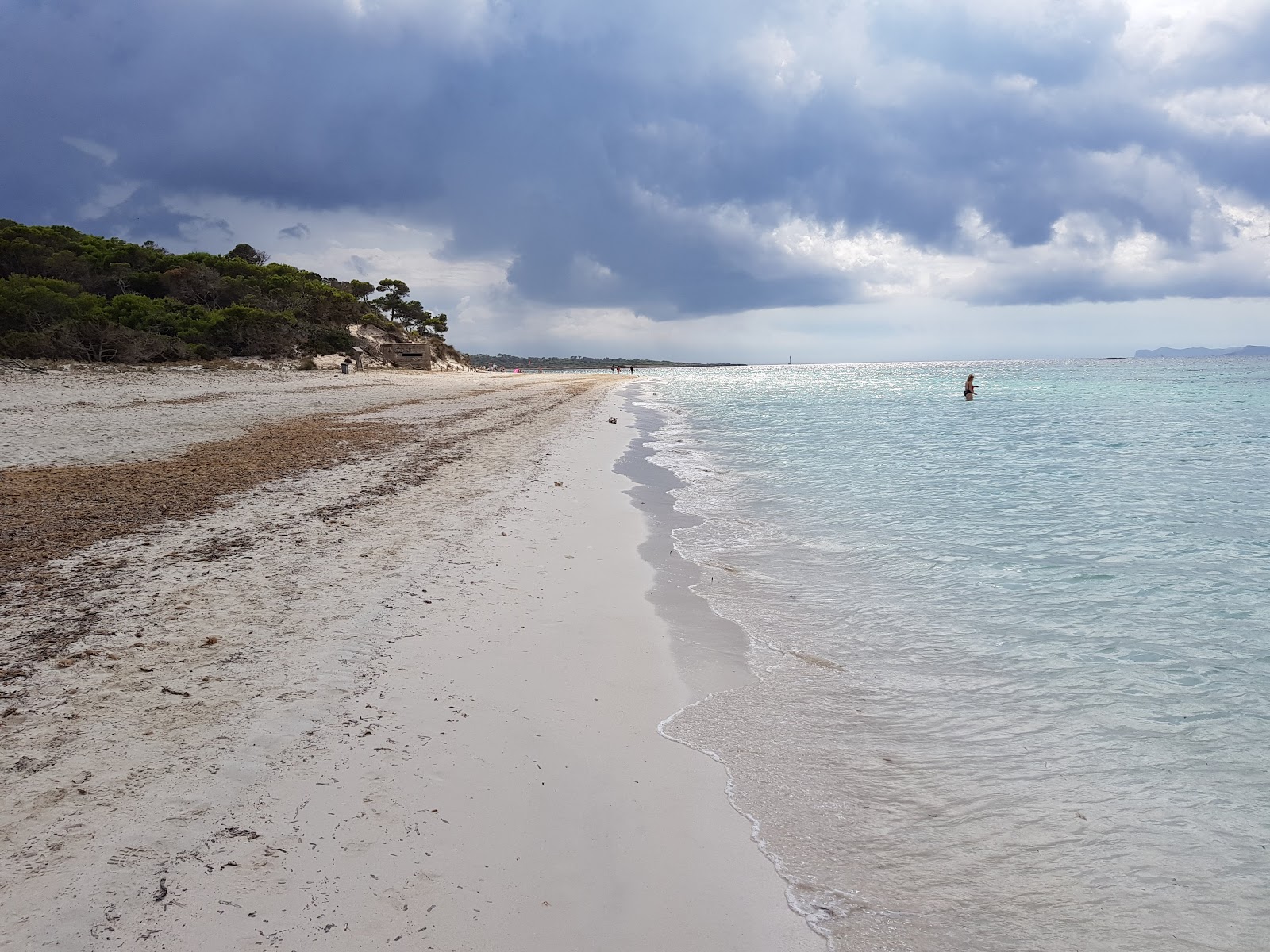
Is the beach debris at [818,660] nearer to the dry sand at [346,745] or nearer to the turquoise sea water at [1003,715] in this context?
the turquoise sea water at [1003,715]

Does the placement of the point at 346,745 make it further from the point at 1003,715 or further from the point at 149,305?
the point at 149,305

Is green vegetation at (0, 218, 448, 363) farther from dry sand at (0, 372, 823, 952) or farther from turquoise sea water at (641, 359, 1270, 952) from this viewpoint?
turquoise sea water at (641, 359, 1270, 952)

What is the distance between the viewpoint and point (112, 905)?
2.23 m

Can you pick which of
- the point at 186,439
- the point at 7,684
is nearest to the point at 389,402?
the point at 186,439

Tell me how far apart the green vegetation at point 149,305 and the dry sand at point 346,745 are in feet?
98.4

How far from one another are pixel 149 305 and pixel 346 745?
45293mm

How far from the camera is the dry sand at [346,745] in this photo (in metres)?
2.35

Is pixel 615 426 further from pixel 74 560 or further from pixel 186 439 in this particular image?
pixel 74 560

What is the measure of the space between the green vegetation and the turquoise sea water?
111ft

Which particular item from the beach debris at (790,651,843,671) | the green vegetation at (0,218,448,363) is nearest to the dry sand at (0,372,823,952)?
the beach debris at (790,651,843,671)

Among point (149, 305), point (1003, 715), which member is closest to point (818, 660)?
point (1003, 715)

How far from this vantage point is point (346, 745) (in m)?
3.27

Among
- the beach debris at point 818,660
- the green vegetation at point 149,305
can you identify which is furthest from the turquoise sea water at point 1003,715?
the green vegetation at point 149,305

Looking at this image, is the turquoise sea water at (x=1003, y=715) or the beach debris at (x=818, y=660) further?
the beach debris at (x=818, y=660)
